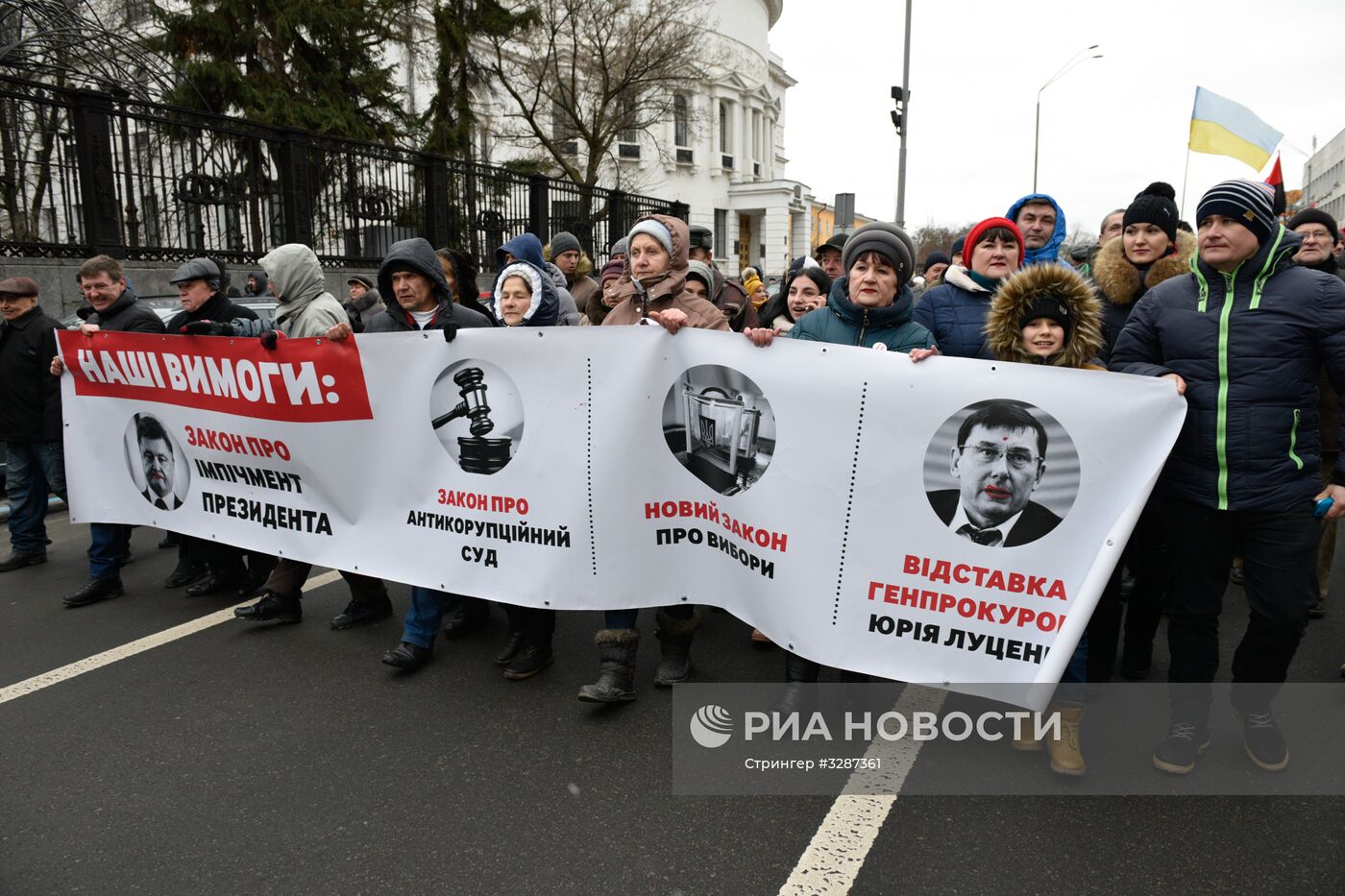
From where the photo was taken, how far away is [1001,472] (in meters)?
3.08

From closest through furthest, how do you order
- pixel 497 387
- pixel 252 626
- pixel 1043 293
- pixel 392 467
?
pixel 1043 293, pixel 497 387, pixel 392 467, pixel 252 626

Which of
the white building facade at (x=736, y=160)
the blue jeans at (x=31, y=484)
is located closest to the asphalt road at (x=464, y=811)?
the blue jeans at (x=31, y=484)

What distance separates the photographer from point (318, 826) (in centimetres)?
288

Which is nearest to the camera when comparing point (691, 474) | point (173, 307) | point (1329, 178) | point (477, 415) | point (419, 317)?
point (691, 474)

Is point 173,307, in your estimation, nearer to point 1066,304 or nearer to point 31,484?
point 31,484

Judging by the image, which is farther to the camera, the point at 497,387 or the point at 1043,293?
the point at 497,387

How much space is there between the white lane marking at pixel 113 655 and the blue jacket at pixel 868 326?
3.56 meters

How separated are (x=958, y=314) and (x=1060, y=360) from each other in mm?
876

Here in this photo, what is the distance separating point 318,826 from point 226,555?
294 centimetres

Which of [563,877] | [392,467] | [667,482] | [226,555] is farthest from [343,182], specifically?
[563,877]

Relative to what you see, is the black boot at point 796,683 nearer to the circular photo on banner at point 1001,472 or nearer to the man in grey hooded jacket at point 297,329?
the circular photo on banner at point 1001,472

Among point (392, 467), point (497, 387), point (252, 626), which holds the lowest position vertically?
point (252, 626)

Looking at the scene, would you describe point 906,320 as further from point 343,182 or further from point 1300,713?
point 343,182

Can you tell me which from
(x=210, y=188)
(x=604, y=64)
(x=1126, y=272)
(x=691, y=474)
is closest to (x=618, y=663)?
(x=691, y=474)
